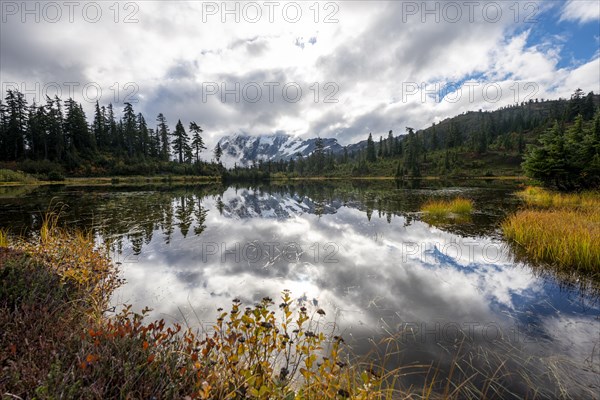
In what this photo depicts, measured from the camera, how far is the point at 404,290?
7410 millimetres

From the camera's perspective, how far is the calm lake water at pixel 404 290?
453 centimetres

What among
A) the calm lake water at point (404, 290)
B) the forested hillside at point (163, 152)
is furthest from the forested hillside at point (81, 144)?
the calm lake water at point (404, 290)

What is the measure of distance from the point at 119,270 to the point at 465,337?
385 inches

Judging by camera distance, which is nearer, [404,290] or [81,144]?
[404,290]

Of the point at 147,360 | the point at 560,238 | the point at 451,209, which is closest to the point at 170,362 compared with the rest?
the point at 147,360

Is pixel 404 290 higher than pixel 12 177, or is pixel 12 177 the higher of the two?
pixel 12 177

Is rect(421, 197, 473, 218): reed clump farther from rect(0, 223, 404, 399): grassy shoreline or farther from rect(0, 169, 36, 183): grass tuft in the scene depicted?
rect(0, 169, 36, 183): grass tuft

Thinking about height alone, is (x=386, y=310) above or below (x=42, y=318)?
below

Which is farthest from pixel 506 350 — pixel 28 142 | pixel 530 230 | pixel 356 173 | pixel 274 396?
pixel 356 173

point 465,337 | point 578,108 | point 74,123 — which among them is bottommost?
point 465,337

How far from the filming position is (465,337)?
5180 mm

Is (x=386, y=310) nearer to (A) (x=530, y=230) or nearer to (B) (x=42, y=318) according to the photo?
(B) (x=42, y=318)

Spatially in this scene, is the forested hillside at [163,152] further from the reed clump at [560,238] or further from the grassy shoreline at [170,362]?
the grassy shoreline at [170,362]

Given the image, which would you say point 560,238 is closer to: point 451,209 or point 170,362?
point 451,209
